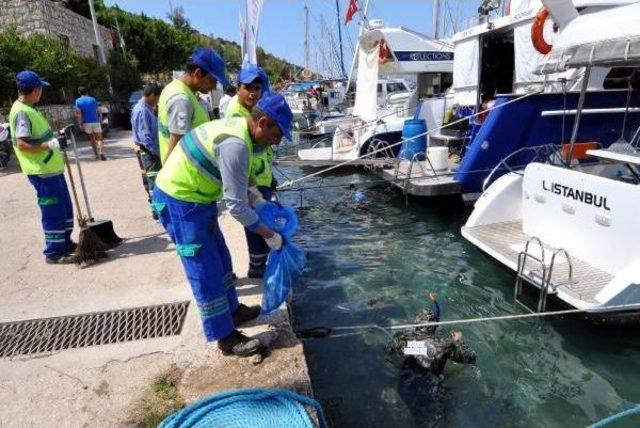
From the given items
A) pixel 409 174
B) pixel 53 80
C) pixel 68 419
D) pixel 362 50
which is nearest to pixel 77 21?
pixel 53 80

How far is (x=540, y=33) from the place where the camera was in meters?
7.11

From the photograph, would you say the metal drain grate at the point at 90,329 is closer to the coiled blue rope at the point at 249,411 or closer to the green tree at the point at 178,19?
the coiled blue rope at the point at 249,411

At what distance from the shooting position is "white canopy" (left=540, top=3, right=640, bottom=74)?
398cm

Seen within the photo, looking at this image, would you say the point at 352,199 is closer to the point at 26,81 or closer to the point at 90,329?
the point at 26,81

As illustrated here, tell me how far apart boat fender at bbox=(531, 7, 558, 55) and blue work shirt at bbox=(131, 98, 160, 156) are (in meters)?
5.76

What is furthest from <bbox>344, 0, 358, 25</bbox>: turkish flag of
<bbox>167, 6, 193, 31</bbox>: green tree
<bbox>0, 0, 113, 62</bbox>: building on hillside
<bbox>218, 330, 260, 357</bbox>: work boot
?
<bbox>167, 6, 193, 31</bbox>: green tree

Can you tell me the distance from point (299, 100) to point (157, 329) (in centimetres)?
2576

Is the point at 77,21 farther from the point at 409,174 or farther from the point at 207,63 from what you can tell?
the point at 207,63

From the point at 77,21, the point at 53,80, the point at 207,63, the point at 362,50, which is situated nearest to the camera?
the point at 207,63

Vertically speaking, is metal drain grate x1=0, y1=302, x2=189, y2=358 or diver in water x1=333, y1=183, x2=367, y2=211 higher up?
metal drain grate x1=0, y1=302, x2=189, y2=358

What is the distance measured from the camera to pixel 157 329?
11.6ft

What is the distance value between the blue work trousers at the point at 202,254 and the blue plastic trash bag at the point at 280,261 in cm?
30

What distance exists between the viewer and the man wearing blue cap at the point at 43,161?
4512 mm

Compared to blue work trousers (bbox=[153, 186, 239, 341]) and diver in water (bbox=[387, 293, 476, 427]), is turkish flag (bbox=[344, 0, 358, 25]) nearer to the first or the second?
diver in water (bbox=[387, 293, 476, 427])
